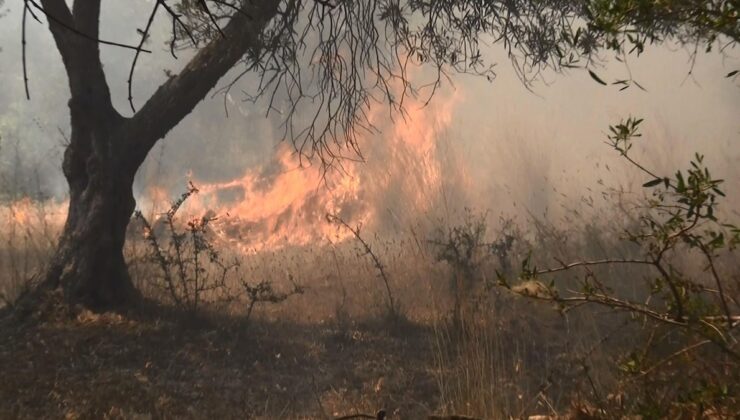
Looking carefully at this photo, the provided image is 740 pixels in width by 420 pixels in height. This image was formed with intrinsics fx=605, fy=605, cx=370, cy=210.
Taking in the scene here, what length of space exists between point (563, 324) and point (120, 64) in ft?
136

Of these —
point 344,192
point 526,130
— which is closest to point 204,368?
point 344,192

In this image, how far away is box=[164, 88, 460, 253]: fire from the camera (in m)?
16.0

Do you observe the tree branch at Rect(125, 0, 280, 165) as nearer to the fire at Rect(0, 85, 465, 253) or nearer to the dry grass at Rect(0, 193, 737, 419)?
the dry grass at Rect(0, 193, 737, 419)

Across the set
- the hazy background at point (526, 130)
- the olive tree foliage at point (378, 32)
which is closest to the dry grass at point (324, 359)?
the olive tree foliage at point (378, 32)

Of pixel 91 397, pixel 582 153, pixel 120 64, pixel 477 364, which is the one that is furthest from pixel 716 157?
pixel 120 64

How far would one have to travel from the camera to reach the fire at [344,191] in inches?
629

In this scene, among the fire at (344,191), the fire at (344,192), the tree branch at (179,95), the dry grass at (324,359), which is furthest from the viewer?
the fire at (344,191)

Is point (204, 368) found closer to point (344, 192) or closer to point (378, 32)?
point (378, 32)

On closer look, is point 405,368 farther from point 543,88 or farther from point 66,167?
point 543,88

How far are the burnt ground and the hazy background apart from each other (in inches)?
117

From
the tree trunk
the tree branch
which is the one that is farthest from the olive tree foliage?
the tree trunk

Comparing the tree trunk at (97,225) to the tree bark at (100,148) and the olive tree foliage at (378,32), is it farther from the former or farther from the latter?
the olive tree foliage at (378,32)

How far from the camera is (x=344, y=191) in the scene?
68.3 feet

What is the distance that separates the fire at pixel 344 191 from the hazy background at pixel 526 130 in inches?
28.7
